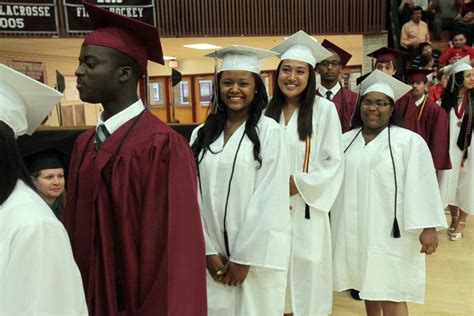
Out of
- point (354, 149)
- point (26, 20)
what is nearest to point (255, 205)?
point (354, 149)

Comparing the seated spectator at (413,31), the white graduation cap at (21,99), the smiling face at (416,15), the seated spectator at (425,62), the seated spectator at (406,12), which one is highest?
the seated spectator at (406,12)

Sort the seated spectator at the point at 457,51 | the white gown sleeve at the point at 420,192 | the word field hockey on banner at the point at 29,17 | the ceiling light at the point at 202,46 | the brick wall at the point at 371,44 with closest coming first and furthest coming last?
the white gown sleeve at the point at 420,192 → the word field hockey on banner at the point at 29,17 → the seated spectator at the point at 457,51 → the brick wall at the point at 371,44 → the ceiling light at the point at 202,46

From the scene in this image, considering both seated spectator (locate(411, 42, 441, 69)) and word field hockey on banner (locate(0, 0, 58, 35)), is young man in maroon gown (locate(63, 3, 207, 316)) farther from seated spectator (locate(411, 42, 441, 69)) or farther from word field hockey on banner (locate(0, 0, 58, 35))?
word field hockey on banner (locate(0, 0, 58, 35))

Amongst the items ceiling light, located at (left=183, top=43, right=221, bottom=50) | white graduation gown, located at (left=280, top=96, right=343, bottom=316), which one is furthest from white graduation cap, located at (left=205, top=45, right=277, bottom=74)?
ceiling light, located at (left=183, top=43, right=221, bottom=50)

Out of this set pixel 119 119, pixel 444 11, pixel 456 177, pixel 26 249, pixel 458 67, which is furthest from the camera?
pixel 444 11

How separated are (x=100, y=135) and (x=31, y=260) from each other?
0.49 metres

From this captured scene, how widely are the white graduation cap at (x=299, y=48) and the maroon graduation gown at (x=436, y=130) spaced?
7.75 feet

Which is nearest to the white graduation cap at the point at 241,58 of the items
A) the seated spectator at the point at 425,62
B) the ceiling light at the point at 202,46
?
the seated spectator at the point at 425,62

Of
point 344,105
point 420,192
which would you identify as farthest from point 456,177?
point 420,192

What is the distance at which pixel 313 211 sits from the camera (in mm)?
2529

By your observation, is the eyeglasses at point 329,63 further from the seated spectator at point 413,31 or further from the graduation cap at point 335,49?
the seated spectator at point 413,31

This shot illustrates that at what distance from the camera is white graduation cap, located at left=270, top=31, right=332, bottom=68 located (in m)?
2.65

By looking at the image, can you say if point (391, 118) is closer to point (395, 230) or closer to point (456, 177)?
point (395, 230)

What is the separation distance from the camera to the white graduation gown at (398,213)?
2430 millimetres
